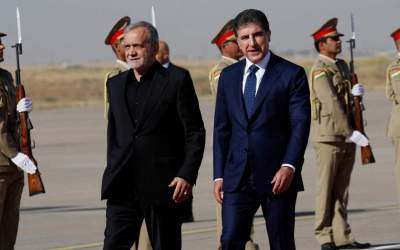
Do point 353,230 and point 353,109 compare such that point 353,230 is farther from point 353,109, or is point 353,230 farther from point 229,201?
point 229,201

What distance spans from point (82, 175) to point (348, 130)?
9311mm

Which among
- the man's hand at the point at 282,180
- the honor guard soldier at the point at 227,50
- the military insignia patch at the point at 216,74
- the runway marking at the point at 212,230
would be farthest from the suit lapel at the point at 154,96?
the runway marking at the point at 212,230

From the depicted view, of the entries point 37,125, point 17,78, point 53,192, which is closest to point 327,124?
point 17,78

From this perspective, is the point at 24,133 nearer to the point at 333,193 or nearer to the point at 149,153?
the point at 149,153

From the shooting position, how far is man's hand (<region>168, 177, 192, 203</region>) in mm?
8234

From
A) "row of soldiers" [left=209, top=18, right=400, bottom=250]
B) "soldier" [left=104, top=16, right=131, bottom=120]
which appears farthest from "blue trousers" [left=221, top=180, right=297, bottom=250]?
"row of soldiers" [left=209, top=18, right=400, bottom=250]

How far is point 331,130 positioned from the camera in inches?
483

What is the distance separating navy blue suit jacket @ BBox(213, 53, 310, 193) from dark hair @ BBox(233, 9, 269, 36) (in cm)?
28

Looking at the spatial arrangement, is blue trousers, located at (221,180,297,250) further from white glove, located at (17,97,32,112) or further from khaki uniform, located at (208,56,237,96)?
khaki uniform, located at (208,56,237,96)

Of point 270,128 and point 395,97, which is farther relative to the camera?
point 395,97

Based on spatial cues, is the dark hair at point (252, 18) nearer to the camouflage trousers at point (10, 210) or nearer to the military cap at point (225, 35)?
the camouflage trousers at point (10, 210)

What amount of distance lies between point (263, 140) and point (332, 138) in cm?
417

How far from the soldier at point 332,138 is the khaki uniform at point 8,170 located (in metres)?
3.10

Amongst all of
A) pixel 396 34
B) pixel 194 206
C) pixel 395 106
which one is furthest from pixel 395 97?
pixel 194 206
